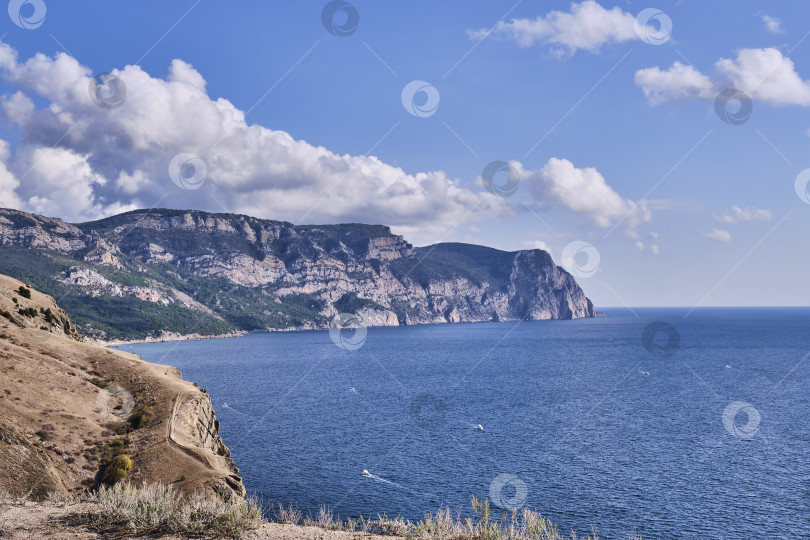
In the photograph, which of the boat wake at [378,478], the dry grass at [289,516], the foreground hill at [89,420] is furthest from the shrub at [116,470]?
the boat wake at [378,478]

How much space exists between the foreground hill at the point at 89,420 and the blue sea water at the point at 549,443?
37.6 feet

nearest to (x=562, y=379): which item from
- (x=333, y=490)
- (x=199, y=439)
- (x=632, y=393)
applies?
(x=632, y=393)

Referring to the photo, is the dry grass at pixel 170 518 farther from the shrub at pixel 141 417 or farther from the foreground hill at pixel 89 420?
the shrub at pixel 141 417

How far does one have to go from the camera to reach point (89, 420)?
4459 cm

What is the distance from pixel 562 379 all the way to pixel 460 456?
70.1 m

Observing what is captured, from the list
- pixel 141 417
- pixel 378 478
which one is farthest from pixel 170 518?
pixel 378 478

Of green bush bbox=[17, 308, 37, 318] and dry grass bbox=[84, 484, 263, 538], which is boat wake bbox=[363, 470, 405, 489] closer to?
dry grass bbox=[84, 484, 263, 538]

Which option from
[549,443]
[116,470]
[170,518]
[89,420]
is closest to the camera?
[170,518]

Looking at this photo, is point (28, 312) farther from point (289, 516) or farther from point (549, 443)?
point (549, 443)

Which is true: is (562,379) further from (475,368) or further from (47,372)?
(47,372)

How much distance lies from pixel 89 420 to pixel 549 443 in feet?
172

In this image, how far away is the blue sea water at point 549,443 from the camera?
48.6 metres

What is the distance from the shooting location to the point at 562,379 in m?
128

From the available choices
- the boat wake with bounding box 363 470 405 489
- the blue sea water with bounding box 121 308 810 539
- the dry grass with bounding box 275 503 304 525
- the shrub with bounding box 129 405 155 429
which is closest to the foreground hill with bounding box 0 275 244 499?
the shrub with bounding box 129 405 155 429
